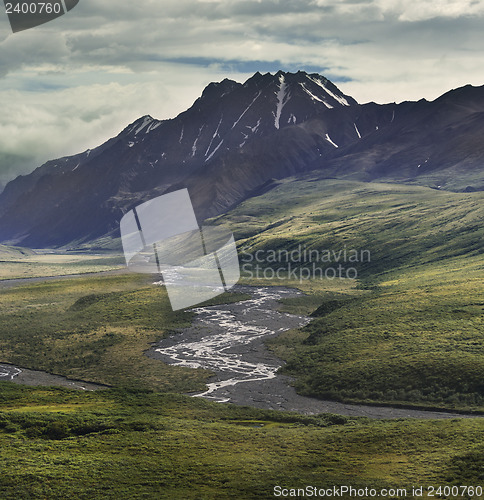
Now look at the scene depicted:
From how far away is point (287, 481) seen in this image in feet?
157

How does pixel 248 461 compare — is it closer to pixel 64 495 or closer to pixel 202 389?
pixel 64 495

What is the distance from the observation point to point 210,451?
5612 centimetres

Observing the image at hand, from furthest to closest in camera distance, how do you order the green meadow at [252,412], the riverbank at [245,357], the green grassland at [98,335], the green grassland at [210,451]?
the green grassland at [98,335]
the riverbank at [245,357]
the green meadow at [252,412]
the green grassland at [210,451]

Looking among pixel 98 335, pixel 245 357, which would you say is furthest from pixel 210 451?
pixel 98 335

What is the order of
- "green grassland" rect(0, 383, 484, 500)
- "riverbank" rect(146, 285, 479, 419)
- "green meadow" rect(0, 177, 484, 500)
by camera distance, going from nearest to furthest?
"green grassland" rect(0, 383, 484, 500) → "green meadow" rect(0, 177, 484, 500) → "riverbank" rect(146, 285, 479, 419)

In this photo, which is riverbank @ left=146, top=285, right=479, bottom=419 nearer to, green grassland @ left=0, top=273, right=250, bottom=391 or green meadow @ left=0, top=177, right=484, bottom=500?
green meadow @ left=0, top=177, right=484, bottom=500

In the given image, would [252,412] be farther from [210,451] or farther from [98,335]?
[98,335]

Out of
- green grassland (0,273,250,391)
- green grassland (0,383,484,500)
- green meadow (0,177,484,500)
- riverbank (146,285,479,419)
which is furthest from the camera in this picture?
green grassland (0,273,250,391)

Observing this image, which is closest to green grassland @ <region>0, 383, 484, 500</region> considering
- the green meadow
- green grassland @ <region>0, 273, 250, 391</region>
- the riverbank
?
the green meadow

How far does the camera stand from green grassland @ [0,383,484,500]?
155 ft

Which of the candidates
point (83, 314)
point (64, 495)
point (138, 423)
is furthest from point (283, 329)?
point (64, 495)

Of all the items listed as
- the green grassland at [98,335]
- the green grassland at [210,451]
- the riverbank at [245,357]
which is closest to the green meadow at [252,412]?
the green grassland at [210,451]

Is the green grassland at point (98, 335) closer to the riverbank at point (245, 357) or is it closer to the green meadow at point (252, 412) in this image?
the green meadow at point (252, 412)

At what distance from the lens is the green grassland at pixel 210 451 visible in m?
47.2
